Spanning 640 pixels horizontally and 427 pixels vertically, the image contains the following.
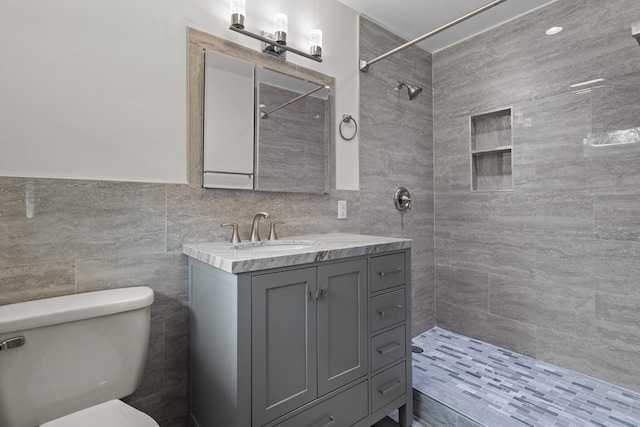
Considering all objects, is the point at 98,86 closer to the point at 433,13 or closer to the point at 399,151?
the point at 399,151

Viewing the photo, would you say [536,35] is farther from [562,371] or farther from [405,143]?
[562,371]

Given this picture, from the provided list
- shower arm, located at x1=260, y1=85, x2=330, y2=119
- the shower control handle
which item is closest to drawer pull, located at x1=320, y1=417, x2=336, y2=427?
Result: shower arm, located at x1=260, y1=85, x2=330, y2=119

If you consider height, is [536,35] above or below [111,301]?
above

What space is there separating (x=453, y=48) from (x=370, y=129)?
3.77 feet

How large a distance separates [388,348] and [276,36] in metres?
1.69

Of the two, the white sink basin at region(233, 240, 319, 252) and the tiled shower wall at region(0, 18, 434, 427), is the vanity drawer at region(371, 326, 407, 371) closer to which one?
the white sink basin at region(233, 240, 319, 252)

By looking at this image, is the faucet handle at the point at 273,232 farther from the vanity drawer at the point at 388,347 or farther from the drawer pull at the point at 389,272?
the vanity drawer at the point at 388,347

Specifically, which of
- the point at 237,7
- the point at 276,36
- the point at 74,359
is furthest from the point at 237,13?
the point at 74,359

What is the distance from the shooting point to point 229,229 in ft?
5.34

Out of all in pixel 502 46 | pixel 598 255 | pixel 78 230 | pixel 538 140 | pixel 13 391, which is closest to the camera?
pixel 13 391

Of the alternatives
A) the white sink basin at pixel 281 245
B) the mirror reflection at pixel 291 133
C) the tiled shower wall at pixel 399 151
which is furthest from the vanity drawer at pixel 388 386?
the mirror reflection at pixel 291 133

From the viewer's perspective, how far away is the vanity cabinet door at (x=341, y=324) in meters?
1.29

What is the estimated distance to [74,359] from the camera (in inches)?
41.4

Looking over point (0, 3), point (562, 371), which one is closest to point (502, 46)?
point (562, 371)
